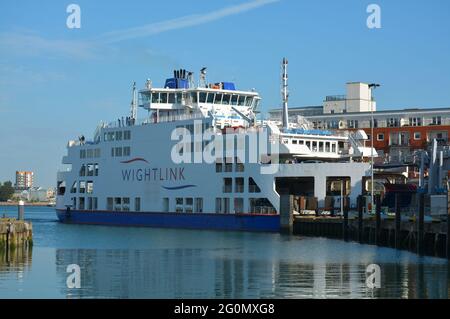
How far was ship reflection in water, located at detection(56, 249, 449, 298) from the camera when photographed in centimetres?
2797

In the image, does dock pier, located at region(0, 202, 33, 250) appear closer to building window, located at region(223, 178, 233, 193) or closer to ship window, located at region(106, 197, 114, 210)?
building window, located at region(223, 178, 233, 193)

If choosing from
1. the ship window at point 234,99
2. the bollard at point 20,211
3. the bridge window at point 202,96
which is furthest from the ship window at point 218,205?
the bollard at point 20,211

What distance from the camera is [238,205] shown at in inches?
2186

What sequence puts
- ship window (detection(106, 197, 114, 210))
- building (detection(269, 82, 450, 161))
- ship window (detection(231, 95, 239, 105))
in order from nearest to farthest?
ship window (detection(231, 95, 239, 105)), ship window (detection(106, 197, 114, 210)), building (detection(269, 82, 450, 161))

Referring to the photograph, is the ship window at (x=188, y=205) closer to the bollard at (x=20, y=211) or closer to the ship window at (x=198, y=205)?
the ship window at (x=198, y=205)

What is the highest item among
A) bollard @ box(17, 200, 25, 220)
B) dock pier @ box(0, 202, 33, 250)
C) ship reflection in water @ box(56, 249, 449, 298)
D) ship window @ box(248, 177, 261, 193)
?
ship window @ box(248, 177, 261, 193)

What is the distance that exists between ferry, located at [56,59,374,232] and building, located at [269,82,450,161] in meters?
16.9

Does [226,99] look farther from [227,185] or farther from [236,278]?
[236,278]

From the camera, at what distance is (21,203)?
4628 cm

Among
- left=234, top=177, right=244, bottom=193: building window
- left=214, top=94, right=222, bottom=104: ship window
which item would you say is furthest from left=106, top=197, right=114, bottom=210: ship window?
left=234, top=177, right=244, bottom=193: building window

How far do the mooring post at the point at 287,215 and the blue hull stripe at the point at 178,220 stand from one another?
1.52 feet

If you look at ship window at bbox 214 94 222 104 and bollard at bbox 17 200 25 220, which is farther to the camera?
ship window at bbox 214 94 222 104

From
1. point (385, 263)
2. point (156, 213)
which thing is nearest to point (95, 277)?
point (385, 263)

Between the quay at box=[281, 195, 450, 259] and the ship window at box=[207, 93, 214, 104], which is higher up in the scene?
the ship window at box=[207, 93, 214, 104]
